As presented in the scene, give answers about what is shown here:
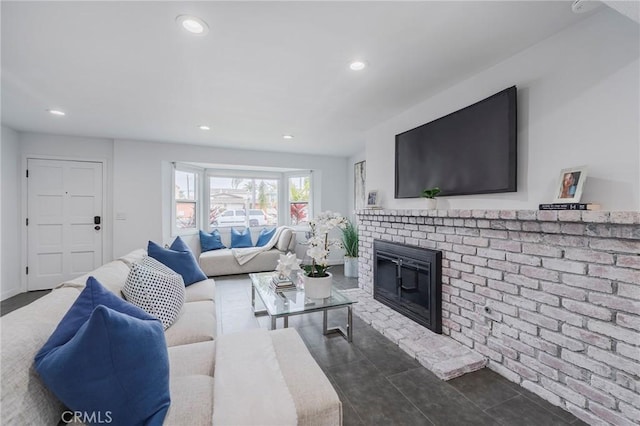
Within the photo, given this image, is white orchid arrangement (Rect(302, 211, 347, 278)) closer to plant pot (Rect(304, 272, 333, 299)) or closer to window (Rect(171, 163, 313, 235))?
plant pot (Rect(304, 272, 333, 299))

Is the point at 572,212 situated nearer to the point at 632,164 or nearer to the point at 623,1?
the point at 632,164

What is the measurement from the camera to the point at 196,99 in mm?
2703

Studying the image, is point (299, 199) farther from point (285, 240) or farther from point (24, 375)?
point (24, 375)

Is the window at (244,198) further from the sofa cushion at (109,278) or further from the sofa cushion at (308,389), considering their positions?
the sofa cushion at (308,389)

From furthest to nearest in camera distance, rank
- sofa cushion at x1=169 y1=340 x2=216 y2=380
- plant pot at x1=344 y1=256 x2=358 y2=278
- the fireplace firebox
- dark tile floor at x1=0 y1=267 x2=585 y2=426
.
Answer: plant pot at x1=344 y1=256 x2=358 y2=278 < the fireplace firebox < dark tile floor at x1=0 y1=267 x2=585 y2=426 < sofa cushion at x1=169 y1=340 x2=216 y2=380

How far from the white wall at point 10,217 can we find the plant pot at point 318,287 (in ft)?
13.7

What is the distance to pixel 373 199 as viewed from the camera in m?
3.61

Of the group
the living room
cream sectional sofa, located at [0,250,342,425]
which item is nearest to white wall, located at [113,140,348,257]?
the living room

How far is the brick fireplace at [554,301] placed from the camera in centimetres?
137

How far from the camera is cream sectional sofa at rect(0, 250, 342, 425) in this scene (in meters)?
0.87

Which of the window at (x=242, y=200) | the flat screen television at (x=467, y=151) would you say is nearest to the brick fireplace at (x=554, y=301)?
the flat screen television at (x=467, y=151)

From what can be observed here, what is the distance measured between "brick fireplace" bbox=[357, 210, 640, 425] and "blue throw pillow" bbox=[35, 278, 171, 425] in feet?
6.80

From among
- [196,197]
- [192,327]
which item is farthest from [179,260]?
[196,197]

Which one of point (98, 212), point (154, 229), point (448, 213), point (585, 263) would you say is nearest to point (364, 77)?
point (448, 213)
